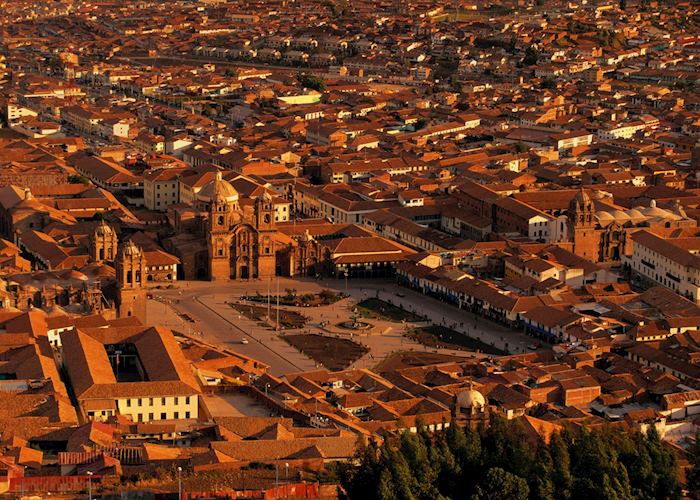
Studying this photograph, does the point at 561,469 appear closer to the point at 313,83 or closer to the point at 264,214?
the point at 264,214

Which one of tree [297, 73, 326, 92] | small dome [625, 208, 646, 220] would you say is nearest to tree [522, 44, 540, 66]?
tree [297, 73, 326, 92]

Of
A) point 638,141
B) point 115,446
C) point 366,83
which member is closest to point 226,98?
point 366,83

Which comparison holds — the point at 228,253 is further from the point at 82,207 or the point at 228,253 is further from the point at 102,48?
the point at 102,48

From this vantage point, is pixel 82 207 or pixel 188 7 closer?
pixel 82 207

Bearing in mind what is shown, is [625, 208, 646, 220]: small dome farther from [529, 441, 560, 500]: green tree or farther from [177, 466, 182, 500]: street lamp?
[177, 466, 182, 500]: street lamp

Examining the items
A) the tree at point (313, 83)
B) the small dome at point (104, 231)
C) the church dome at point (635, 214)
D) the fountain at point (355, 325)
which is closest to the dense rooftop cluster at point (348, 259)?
the small dome at point (104, 231)

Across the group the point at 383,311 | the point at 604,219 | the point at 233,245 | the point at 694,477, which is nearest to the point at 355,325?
the point at 383,311
